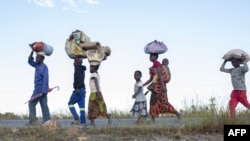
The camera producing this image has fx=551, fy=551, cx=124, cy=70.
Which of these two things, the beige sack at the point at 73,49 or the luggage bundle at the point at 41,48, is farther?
the beige sack at the point at 73,49

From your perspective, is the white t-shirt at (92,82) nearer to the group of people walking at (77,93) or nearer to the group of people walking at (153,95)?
the group of people walking at (77,93)

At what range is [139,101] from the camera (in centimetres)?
1445

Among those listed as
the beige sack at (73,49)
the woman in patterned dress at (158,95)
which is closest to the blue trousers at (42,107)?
the beige sack at (73,49)

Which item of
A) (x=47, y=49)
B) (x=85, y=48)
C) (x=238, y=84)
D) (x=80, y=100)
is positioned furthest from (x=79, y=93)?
(x=238, y=84)

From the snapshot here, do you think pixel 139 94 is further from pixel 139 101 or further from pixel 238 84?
pixel 238 84

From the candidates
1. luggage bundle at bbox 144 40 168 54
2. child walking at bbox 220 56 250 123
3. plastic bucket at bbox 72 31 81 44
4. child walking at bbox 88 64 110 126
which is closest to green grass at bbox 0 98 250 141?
child walking at bbox 220 56 250 123

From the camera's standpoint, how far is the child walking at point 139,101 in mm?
14398

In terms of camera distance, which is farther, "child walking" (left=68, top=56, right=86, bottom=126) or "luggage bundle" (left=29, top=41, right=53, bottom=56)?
"luggage bundle" (left=29, top=41, right=53, bottom=56)

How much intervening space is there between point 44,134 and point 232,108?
4.81 metres

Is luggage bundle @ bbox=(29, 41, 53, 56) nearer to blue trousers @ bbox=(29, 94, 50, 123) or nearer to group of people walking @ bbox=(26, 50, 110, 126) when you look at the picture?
group of people walking @ bbox=(26, 50, 110, 126)

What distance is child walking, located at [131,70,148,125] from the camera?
14398 millimetres

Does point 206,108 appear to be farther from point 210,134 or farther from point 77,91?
point 77,91

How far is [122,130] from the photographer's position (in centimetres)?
1198

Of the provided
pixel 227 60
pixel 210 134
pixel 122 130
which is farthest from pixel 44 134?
pixel 227 60
